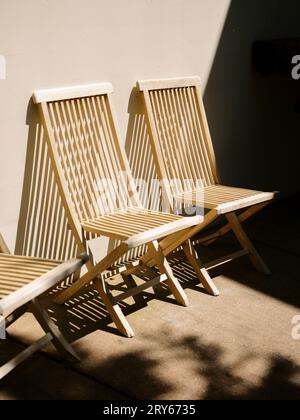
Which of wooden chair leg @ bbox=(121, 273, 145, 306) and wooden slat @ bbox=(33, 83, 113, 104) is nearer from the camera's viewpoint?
wooden slat @ bbox=(33, 83, 113, 104)

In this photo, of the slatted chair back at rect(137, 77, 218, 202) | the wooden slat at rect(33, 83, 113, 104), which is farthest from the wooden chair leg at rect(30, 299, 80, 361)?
the slatted chair back at rect(137, 77, 218, 202)

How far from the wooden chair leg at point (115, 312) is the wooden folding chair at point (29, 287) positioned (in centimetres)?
36

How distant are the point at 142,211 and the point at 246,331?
959 mm

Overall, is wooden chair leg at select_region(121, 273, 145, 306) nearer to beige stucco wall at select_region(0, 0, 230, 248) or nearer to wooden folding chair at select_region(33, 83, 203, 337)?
wooden folding chair at select_region(33, 83, 203, 337)

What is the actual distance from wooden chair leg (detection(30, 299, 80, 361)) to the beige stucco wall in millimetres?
770

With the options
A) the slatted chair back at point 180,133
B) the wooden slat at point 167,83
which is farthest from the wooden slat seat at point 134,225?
the wooden slat at point 167,83

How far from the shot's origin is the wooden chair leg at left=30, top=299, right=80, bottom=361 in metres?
2.99

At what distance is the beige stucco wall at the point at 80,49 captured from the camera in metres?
3.44

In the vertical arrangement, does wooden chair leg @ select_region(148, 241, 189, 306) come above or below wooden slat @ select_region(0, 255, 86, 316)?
below

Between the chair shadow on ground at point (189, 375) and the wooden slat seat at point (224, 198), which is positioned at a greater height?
the wooden slat seat at point (224, 198)

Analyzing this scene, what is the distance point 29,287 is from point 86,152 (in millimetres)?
1359

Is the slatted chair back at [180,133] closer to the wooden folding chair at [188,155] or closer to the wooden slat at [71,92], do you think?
the wooden folding chair at [188,155]

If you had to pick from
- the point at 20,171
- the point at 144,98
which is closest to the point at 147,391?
the point at 20,171

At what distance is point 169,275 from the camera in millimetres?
3688
